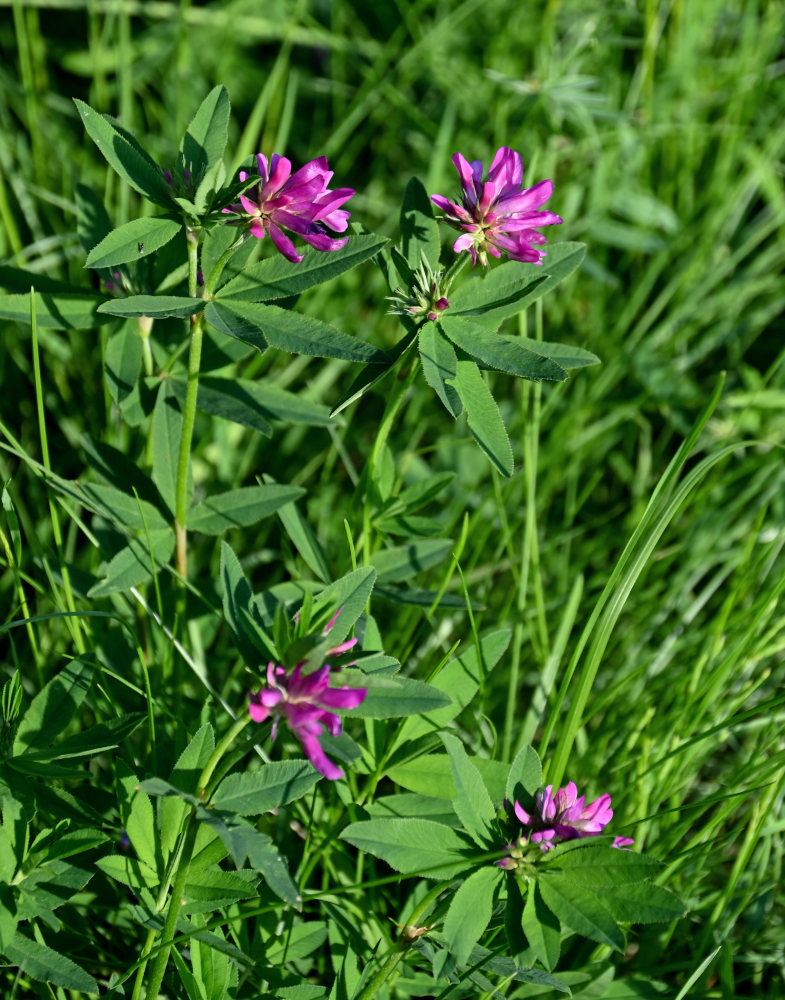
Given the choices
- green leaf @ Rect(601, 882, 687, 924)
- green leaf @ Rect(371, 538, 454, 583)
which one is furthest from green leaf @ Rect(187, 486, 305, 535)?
green leaf @ Rect(601, 882, 687, 924)

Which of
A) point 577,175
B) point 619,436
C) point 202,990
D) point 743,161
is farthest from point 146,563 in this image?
point 743,161

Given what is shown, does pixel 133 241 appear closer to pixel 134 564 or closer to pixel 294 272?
pixel 294 272

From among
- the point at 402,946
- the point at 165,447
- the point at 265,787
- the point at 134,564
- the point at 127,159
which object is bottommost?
the point at 402,946

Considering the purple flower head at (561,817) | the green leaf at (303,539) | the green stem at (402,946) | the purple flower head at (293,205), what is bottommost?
the green stem at (402,946)

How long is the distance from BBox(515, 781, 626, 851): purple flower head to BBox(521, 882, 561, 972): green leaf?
7 centimetres

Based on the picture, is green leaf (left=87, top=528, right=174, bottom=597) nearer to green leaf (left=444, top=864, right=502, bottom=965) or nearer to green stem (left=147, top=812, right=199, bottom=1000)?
green stem (left=147, top=812, right=199, bottom=1000)

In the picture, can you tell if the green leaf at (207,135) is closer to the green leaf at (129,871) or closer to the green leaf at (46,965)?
the green leaf at (129,871)

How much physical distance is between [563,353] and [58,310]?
0.83 metres

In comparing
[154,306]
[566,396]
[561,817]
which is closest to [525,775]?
[561,817]

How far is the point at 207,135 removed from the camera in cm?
136

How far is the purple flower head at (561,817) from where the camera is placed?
1.19 meters

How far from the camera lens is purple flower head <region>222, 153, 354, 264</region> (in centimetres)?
124

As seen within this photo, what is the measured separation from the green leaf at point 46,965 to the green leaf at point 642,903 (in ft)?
2.10

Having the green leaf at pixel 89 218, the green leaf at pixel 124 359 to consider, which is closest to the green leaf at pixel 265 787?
the green leaf at pixel 124 359
